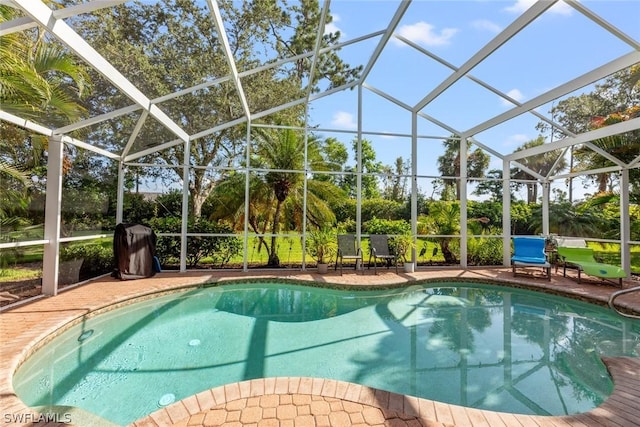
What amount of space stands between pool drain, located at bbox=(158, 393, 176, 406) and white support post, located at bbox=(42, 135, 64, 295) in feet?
14.1

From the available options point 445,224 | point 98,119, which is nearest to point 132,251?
point 98,119

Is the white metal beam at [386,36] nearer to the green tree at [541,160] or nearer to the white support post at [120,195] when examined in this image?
the green tree at [541,160]

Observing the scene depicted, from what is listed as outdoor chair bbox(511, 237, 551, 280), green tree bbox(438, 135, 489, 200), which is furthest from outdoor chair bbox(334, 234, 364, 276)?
green tree bbox(438, 135, 489, 200)

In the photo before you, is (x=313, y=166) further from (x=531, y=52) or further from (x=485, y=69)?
(x=531, y=52)

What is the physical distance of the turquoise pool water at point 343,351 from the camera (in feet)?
10.4

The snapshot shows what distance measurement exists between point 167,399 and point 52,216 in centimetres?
472

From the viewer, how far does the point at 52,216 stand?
559 cm

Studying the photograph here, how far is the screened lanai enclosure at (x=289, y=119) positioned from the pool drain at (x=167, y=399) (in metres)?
3.71

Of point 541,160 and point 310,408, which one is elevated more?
point 541,160

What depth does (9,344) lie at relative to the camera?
353 cm

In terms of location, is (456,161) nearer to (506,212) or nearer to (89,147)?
(506,212)

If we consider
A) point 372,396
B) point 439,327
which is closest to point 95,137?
point 372,396

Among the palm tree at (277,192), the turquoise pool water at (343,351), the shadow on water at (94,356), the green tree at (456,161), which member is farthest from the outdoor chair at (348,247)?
the green tree at (456,161)

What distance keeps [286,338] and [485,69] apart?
7058 millimetres
